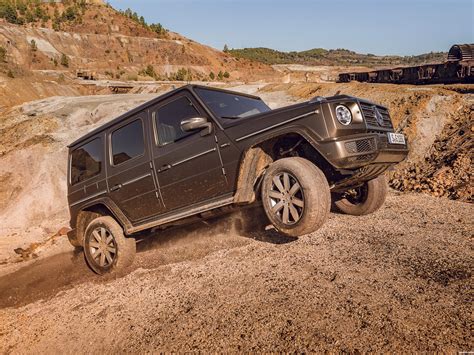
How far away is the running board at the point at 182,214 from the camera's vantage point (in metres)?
3.70

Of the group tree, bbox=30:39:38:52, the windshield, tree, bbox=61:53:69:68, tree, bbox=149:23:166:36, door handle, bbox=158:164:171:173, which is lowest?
door handle, bbox=158:164:171:173

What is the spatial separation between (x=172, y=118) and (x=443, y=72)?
50.5ft

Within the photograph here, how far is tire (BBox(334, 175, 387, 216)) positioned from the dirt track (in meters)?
0.13

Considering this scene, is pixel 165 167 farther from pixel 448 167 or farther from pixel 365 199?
pixel 448 167

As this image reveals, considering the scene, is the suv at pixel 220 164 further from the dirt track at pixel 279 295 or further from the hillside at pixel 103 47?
the hillside at pixel 103 47

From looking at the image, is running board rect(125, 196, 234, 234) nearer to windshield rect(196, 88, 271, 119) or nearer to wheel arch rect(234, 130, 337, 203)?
wheel arch rect(234, 130, 337, 203)

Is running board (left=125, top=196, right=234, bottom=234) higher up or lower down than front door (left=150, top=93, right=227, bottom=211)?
lower down

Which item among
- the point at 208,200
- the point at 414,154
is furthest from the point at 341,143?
the point at 414,154

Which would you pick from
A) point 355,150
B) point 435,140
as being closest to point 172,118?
point 355,150

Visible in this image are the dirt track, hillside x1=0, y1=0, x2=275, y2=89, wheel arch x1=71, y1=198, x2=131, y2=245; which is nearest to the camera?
the dirt track

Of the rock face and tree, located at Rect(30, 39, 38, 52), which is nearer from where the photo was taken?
the rock face

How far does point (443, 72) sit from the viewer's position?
1499cm

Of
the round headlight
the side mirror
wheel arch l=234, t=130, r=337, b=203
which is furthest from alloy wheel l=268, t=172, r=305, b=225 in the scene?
the side mirror

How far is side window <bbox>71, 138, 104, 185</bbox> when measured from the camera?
5.01 metres
